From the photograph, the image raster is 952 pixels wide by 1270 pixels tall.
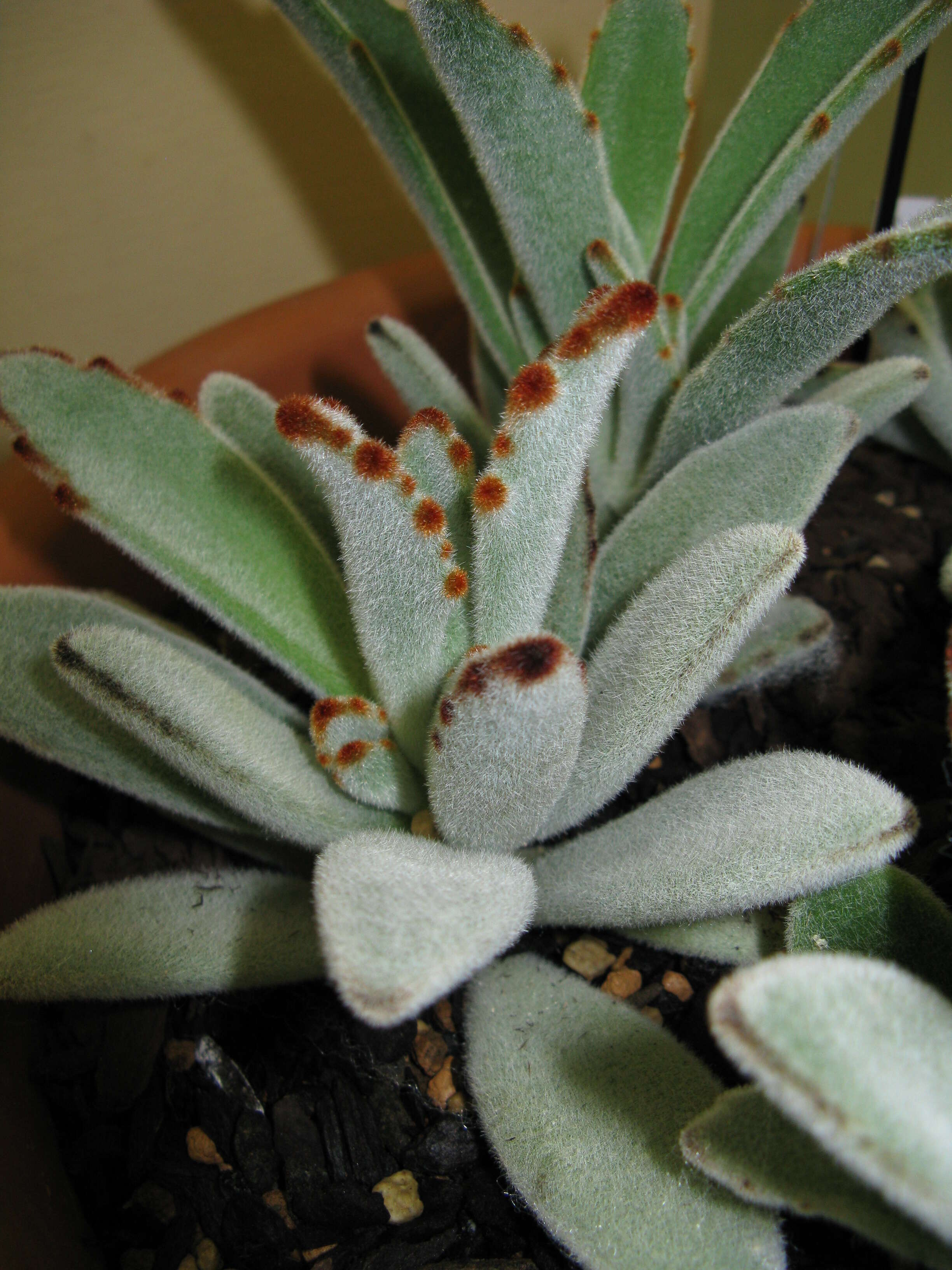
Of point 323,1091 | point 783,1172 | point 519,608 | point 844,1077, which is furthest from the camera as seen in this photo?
point 323,1091

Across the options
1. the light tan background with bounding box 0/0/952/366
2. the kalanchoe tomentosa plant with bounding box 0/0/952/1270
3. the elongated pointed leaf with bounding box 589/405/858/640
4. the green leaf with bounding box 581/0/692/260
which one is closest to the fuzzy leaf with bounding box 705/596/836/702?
the kalanchoe tomentosa plant with bounding box 0/0/952/1270

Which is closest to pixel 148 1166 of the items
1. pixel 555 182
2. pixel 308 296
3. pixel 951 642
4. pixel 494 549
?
pixel 494 549

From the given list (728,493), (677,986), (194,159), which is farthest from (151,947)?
(194,159)

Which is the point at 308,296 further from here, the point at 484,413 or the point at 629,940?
the point at 629,940

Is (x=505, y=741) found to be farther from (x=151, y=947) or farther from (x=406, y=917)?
(x=151, y=947)

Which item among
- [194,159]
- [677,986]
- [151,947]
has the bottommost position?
[677,986]

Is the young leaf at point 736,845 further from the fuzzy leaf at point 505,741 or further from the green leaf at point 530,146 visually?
the green leaf at point 530,146
